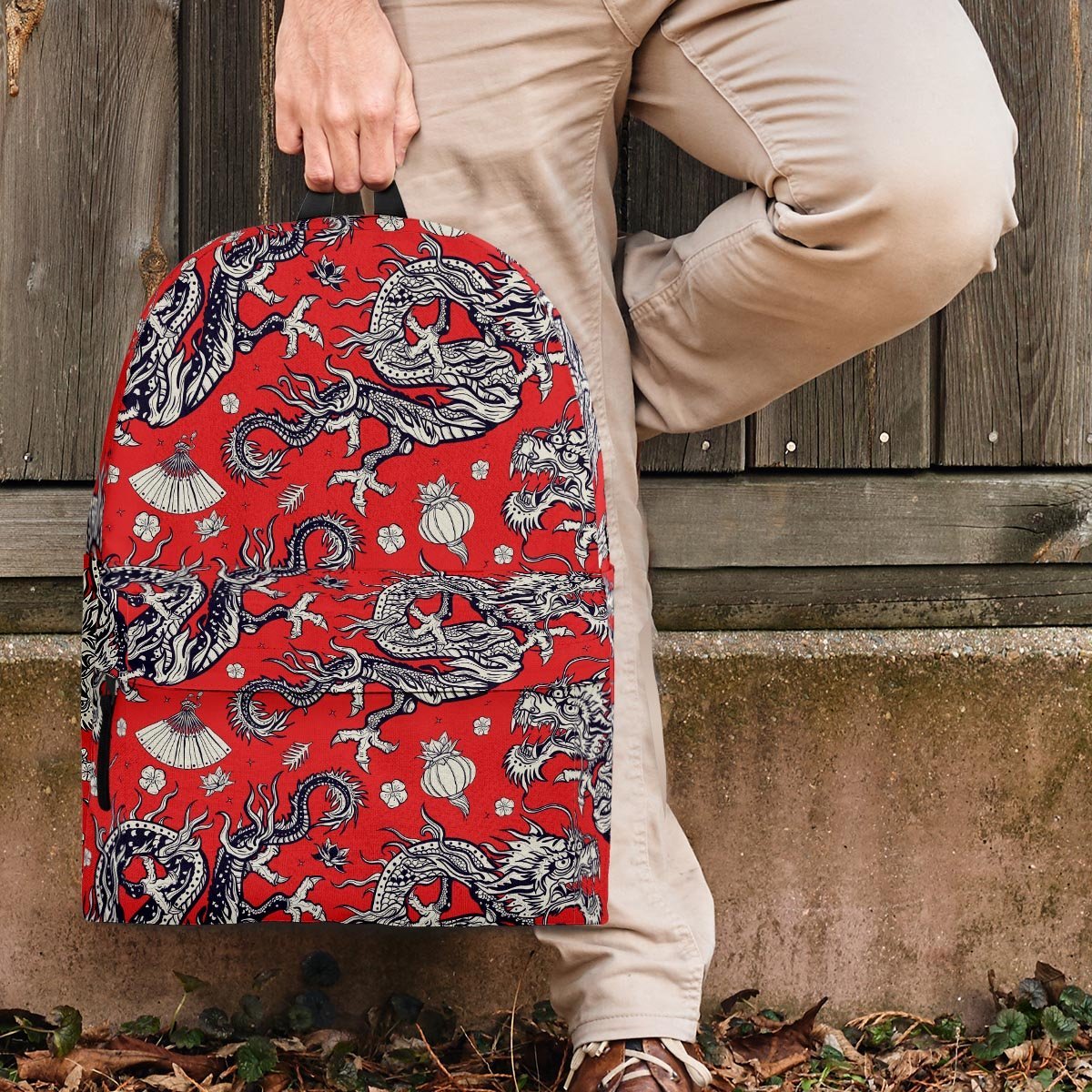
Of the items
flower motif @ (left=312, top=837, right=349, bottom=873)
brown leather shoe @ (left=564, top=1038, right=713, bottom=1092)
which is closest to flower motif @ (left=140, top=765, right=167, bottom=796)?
flower motif @ (left=312, top=837, right=349, bottom=873)

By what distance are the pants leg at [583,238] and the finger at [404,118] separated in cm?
1

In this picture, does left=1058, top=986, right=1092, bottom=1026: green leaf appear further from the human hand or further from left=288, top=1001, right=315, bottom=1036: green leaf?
the human hand

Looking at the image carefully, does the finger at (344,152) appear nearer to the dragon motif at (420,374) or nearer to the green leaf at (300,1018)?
the dragon motif at (420,374)

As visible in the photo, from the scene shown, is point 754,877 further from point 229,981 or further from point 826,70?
point 826,70

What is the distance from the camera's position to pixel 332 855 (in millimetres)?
1015

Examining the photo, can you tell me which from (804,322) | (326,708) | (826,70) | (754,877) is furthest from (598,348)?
(754,877)

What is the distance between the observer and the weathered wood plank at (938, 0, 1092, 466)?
1.51 metres

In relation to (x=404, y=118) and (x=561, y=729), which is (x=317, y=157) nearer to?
(x=404, y=118)

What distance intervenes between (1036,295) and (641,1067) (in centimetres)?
115

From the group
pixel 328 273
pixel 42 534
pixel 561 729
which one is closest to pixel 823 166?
pixel 328 273

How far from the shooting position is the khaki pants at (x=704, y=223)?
0.99 metres

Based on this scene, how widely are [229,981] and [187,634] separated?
68cm

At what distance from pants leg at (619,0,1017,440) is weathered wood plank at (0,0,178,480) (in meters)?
0.70

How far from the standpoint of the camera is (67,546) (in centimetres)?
149
